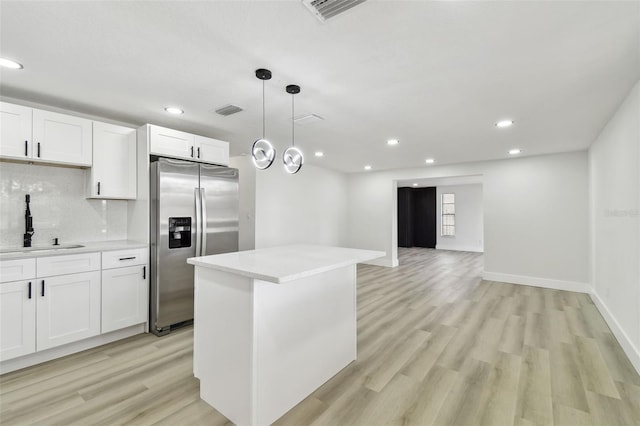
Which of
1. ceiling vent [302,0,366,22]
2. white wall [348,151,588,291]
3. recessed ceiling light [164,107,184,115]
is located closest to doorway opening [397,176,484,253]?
white wall [348,151,588,291]

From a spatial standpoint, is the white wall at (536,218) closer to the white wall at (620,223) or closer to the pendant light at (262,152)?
the white wall at (620,223)

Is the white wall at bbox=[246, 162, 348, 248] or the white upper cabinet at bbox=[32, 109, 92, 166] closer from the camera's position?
the white upper cabinet at bbox=[32, 109, 92, 166]

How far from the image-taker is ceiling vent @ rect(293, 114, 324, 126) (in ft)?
10.9

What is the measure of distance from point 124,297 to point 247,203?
9.81 ft

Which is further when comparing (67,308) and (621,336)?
(621,336)

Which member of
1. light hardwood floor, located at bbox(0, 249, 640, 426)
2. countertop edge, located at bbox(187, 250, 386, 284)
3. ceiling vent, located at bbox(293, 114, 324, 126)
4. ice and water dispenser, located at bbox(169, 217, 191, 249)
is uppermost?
ceiling vent, located at bbox(293, 114, 324, 126)

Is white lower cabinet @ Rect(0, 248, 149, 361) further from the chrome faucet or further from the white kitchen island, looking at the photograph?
the white kitchen island

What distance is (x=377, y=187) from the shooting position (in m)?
7.46

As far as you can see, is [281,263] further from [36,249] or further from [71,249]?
[36,249]

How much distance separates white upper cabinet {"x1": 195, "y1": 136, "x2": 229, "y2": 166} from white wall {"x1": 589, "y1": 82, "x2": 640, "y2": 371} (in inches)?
167

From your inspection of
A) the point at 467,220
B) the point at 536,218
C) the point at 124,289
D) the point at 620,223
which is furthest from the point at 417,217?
the point at 124,289

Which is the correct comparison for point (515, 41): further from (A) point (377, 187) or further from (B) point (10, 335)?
(A) point (377, 187)

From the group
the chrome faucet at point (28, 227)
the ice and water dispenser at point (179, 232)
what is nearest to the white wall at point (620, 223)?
the ice and water dispenser at point (179, 232)

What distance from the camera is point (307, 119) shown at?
3400 mm
